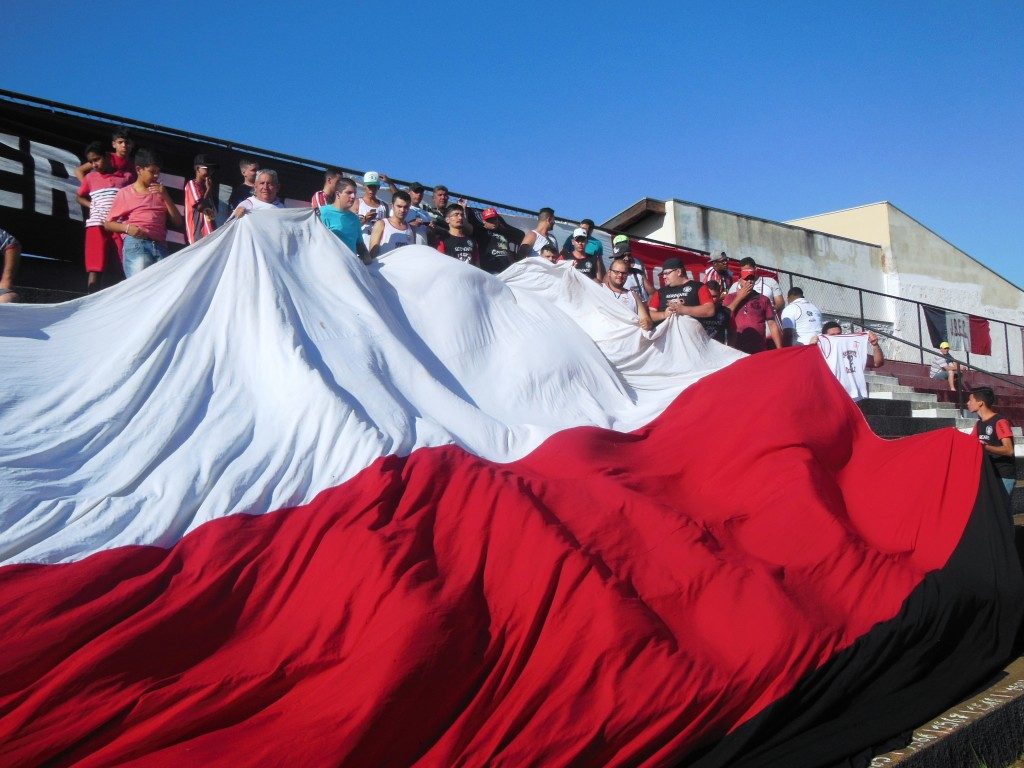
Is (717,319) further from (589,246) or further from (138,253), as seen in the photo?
(138,253)

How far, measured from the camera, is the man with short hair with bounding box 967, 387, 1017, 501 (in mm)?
6254

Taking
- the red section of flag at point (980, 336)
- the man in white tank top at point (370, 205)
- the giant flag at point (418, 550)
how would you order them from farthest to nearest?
the red section of flag at point (980, 336), the man in white tank top at point (370, 205), the giant flag at point (418, 550)

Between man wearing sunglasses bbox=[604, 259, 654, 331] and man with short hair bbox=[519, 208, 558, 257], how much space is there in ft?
5.08

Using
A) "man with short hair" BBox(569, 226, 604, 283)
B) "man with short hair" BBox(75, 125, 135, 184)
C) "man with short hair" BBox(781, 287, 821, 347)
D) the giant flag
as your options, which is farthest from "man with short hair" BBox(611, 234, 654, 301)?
"man with short hair" BBox(75, 125, 135, 184)

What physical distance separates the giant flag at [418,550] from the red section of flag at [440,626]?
0.4 inches

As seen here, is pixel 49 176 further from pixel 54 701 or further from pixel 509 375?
pixel 54 701

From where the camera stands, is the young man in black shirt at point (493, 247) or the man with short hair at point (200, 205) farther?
the young man in black shirt at point (493, 247)

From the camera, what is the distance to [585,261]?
8.52 meters

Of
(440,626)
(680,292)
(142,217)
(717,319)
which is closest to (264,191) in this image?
(142,217)

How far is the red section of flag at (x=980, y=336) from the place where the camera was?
1870cm

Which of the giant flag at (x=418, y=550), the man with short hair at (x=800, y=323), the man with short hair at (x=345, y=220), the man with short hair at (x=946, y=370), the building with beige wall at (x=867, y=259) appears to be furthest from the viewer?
the building with beige wall at (x=867, y=259)

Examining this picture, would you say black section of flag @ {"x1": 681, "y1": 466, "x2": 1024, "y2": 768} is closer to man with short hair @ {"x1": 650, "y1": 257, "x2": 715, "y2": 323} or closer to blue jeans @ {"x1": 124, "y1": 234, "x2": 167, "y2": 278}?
man with short hair @ {"x1": 650, "y1": 257, "x2": 715, "y2": 323}

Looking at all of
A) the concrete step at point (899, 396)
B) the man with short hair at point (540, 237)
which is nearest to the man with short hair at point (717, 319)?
the man with short hair at point (540, 237)

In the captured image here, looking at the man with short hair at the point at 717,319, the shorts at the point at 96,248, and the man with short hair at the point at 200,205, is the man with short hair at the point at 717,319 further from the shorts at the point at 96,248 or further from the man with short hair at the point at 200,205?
the shorts at the point at 96,248
